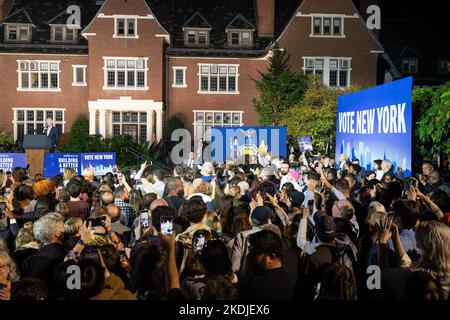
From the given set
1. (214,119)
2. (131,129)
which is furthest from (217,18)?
(131,129)

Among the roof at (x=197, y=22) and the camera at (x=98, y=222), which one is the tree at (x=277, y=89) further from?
the camera at (x=98, y=222)

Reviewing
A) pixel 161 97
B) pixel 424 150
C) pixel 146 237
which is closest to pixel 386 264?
pixel 146 237

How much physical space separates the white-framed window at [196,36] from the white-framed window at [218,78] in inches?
68.3

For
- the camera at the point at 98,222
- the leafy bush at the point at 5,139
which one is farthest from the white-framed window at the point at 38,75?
the camera at the point at 98,222

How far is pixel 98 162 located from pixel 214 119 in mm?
21339

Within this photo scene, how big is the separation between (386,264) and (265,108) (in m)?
29.9

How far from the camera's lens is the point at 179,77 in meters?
37.9

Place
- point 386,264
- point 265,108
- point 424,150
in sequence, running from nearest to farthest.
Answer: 1. point 386,264
2. point 424,150
3. point 265,108

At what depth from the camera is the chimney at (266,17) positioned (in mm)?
39188

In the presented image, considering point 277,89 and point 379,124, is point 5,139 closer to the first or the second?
point 277,89

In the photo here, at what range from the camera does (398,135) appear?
1623cm
